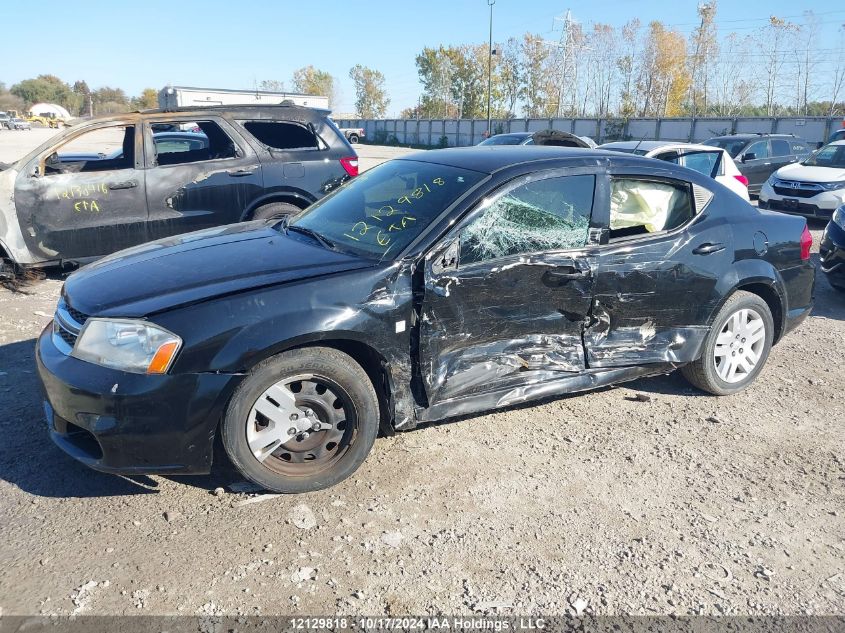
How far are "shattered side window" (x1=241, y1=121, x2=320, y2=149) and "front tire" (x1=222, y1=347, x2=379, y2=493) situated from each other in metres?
4.84

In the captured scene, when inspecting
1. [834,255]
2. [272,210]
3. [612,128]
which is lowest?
[834,255]

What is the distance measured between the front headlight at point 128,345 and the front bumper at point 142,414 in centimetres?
4

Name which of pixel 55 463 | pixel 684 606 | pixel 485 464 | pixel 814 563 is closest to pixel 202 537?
pixel 55 463

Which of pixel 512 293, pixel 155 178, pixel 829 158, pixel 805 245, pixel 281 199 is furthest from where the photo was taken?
pixel 829 158

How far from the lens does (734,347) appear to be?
4.52 m

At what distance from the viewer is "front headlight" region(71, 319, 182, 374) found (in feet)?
9.52

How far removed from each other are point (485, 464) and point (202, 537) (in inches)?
58.9

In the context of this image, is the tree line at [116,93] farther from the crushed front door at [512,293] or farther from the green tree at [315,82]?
the crushed front door at [512,293]

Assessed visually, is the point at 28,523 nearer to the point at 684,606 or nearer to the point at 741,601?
the point at 684,606

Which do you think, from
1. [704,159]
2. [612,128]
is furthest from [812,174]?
[612,128]

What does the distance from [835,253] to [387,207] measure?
5515mm

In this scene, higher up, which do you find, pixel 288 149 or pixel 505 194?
pixel 288 149

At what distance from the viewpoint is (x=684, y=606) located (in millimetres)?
2566

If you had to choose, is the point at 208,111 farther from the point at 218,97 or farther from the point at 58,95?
the point at 58,95
